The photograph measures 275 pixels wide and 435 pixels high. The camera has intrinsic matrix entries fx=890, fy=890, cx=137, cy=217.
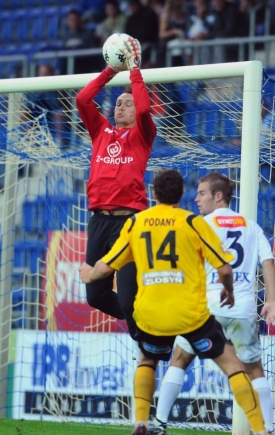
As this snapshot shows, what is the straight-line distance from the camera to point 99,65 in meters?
14.5

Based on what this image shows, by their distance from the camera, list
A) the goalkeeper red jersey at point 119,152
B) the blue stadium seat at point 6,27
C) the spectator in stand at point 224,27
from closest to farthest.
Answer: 1. the goalkeeper red jersey at point 119,152
2. the spectator in stand at point 224,27
3. the blue stadium seat at point 6,27

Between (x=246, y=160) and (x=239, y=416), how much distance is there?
181 centimetres

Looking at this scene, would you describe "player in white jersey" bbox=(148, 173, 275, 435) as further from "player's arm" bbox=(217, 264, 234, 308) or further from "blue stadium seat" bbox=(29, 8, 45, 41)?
"blue stadium seat" bbox=(29, 8, 45, 41)

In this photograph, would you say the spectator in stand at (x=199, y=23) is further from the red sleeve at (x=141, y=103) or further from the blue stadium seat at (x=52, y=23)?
the red sleeve at (x=141, y=103)

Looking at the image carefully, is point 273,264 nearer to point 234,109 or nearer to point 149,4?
point 234,109

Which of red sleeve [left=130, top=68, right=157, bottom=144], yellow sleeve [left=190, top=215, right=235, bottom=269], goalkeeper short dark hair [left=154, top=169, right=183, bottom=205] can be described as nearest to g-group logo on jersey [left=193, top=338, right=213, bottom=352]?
yellow sleeve [left=190, top=215, right=235, bottom=269]

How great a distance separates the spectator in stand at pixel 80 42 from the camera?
14.5 metres

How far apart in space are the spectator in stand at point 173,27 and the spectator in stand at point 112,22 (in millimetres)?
709

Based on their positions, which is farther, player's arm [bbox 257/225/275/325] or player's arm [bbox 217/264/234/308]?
player's arm [bbox 257/225/275/325]

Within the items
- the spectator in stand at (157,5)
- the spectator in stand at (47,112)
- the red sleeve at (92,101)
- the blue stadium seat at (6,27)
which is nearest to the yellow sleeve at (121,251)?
the red sleeve at (92,101)

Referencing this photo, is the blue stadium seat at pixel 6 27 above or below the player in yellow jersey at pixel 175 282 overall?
above

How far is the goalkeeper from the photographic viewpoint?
19.6 feet

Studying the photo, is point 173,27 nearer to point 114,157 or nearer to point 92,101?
point 92,101

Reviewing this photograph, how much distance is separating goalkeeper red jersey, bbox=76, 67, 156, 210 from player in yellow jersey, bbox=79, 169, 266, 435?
0.95 metres
